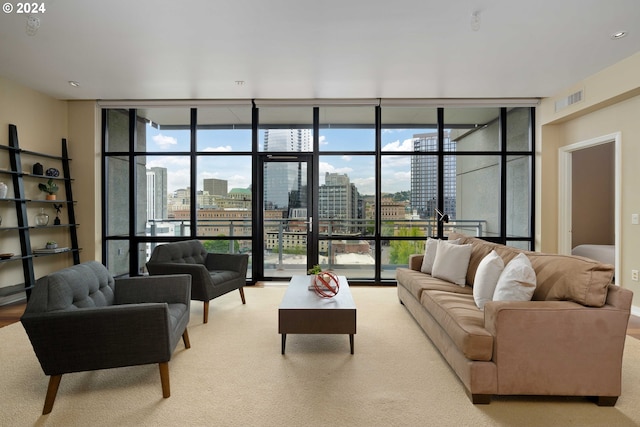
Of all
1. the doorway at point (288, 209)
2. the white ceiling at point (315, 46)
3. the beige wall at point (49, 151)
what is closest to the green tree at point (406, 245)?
the doorway at point (288, 209)

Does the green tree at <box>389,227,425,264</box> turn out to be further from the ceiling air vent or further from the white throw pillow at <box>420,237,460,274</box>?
the ceiling air vent

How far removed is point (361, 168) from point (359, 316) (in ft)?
8.07

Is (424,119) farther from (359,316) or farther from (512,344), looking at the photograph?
(512,344)

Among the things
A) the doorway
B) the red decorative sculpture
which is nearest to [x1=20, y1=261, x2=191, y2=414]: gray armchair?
the red decorative sculpture

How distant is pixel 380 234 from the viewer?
17.5 ft

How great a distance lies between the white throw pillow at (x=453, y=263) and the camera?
3.45m

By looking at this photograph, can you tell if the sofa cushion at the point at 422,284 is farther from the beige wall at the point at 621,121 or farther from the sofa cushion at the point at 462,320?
the beige wall at the point at 621,121

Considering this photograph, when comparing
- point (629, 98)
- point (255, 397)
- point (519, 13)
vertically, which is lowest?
point (255, 397)

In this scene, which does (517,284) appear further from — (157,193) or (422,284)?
(157,193)

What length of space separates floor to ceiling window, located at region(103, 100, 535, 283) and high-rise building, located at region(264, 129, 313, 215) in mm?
16

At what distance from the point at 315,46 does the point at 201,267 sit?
250 cm

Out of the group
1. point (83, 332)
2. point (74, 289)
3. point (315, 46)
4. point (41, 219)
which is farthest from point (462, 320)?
point (41, 219)

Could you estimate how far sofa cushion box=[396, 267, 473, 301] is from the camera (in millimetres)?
3211

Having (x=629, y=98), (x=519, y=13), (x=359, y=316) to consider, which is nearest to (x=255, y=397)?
(x=359, y=316)
